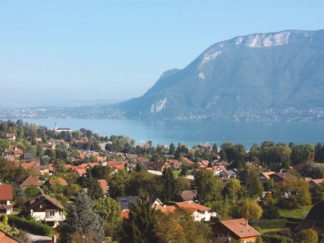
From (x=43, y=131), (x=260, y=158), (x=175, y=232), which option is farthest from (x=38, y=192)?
(x=43, y=131)

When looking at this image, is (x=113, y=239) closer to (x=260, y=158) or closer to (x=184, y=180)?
(x=184, y=180)

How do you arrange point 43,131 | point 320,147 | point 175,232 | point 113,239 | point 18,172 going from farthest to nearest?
point 43,131, point 320,147, point 18,172, point 113,239, point 175,232

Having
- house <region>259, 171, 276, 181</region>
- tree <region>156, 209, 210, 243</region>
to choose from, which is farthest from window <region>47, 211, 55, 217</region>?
house <region>259, 171, 276, 181</region>

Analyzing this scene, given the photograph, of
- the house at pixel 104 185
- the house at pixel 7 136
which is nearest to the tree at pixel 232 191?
the house at pixel 104 185

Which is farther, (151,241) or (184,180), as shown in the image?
(184,180)

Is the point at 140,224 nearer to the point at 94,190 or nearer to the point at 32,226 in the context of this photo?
the point at 32,226

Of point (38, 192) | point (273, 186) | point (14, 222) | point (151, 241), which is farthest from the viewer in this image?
point (273, 186)

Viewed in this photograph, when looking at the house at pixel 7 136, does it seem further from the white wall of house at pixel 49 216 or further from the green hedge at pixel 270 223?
the green hedge at pixel 270 223

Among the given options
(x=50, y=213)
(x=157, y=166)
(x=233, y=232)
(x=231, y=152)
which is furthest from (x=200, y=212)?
(x=231, y=152)
